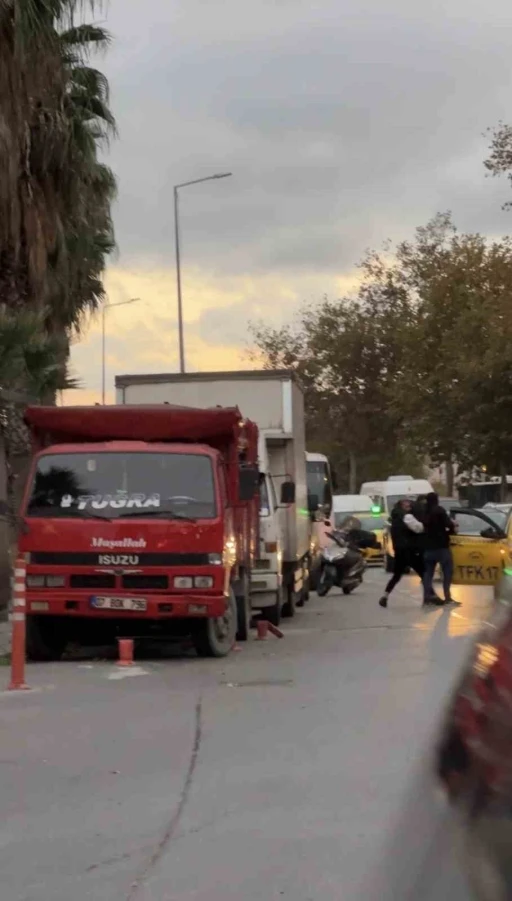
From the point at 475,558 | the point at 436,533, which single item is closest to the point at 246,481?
the point at 436,533

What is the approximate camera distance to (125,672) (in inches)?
480

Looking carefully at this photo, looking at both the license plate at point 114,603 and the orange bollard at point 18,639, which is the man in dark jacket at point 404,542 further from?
the orange bollard at point 18,639

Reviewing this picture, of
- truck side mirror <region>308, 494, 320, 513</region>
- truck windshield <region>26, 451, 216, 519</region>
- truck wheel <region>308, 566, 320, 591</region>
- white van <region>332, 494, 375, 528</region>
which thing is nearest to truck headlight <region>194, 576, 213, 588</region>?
truck windshield <region>26, 451, 216, 519</region>

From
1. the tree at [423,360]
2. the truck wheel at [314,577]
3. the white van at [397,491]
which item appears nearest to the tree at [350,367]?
the tree at [423,360]

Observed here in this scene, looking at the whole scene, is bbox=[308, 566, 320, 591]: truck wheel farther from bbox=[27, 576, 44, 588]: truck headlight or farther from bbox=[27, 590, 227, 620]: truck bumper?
bbox=[27, 576, 44, 588]: truck headlight

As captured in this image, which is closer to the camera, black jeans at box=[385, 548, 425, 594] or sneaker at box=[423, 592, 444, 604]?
sneaker at box=[423, 592, 444, 604]

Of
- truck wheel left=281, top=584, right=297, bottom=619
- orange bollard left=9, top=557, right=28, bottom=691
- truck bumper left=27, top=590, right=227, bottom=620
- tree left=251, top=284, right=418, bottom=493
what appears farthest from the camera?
tree left=251, top=284, right=418, bottom=493

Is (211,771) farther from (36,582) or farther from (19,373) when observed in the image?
(19,373)

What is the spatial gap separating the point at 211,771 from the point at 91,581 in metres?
5.29

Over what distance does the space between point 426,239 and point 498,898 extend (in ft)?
178

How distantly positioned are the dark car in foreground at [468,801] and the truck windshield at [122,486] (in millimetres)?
10044

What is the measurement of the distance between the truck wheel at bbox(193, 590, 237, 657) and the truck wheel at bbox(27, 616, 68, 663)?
146 centimetres

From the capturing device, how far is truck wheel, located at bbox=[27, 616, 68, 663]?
1333 centimetres

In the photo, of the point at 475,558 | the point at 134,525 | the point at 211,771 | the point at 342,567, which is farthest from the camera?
the point at 342,567
